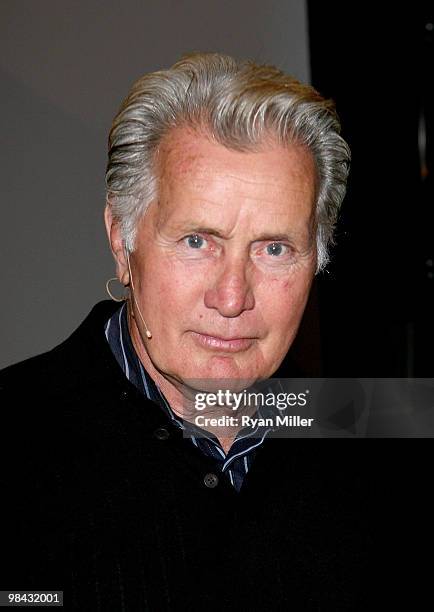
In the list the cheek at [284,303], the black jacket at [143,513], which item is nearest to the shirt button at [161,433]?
the black jacket at [143,513]

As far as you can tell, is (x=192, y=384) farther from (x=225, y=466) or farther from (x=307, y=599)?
(x=307, y=599)

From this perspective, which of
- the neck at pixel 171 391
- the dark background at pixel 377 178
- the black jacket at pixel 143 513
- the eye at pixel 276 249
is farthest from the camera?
the dark background at pixel 377 178

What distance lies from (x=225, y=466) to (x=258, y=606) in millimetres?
246

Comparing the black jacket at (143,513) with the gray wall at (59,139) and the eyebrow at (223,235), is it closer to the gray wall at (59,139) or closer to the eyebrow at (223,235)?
the eyebrow at (223,235)

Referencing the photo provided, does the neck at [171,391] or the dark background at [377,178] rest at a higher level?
the dark background at [377,178]

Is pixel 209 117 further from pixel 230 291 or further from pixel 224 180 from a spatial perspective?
pixel 230 291

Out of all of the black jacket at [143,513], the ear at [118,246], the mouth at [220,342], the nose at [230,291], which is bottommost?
the black jacket at [143,513]

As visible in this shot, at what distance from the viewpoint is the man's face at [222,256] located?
1537 mm

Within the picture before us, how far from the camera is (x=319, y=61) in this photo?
255 cm

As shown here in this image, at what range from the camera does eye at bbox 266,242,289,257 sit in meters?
1.60

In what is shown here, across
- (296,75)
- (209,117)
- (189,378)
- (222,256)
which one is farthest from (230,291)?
(296,75)

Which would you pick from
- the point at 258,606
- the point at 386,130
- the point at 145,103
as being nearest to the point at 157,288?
the point at 145,103

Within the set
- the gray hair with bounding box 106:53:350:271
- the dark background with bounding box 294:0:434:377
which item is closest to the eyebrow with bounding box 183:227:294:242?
the gray hair with bounding box 106:53:350:271

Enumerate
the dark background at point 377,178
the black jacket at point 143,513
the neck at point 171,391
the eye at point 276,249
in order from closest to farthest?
the black jacket at point 143,513 < the eye at point 276,249 < the neck at point 171,391 < the dark background at point 377,178
